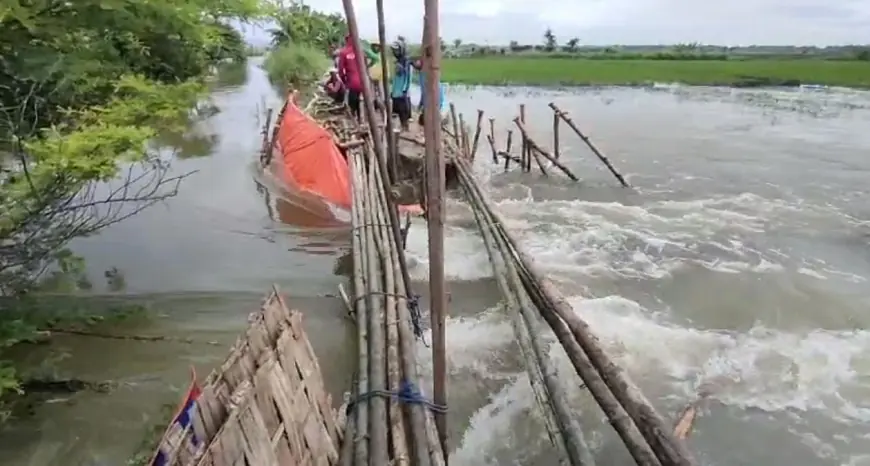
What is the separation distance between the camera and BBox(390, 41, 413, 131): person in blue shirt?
417 inches

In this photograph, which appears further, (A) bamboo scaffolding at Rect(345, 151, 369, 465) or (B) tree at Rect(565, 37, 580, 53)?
(B) tree at Rect(565, 37, 580, 53)

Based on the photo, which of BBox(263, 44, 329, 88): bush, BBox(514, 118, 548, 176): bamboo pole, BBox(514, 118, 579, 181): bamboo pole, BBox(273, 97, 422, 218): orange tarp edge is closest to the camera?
BBox(273, 97, 422, 218): orange tarp edge

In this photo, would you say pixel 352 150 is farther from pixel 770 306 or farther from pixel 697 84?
pixel 697 84

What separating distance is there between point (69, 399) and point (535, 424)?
3304 mm

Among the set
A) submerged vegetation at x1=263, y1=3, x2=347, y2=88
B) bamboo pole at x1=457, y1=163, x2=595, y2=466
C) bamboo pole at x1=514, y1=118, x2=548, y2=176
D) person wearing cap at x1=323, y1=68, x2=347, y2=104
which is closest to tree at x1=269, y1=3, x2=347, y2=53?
submerged vegetation at x1=263, y1=3, x2=347, y2=88

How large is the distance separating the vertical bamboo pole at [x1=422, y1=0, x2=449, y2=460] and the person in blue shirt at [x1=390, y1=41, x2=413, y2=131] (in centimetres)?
747

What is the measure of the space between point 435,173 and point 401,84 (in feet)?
27.0

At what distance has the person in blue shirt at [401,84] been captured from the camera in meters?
10.6

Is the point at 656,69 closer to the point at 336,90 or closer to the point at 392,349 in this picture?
the point at 336,90

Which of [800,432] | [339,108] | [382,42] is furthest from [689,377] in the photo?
[339,108]

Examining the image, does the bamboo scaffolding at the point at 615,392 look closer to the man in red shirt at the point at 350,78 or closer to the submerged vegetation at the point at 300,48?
the man in red shirt at the point at 350,78

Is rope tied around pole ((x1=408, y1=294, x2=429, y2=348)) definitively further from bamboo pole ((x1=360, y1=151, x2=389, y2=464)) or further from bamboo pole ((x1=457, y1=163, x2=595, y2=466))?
bamboo pole ((x1=457, y1=163, x2=595, y2=466))

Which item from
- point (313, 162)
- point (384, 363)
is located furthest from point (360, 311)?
point (313, 162)

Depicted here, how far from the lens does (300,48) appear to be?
100.0ft
